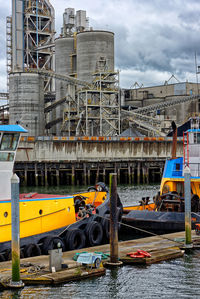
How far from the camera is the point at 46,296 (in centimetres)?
1595

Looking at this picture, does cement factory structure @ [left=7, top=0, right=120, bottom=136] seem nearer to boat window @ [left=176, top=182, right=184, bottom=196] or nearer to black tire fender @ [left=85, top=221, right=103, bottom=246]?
boat window @ [left=176, top=182, right=184, bottom=196]

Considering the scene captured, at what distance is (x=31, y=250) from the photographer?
795 inches

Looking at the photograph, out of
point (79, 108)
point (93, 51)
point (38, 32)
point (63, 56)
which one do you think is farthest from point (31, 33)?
point (79, 108)

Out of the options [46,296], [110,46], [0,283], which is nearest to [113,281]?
[46,296]

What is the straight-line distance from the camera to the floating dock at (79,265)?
16656mm

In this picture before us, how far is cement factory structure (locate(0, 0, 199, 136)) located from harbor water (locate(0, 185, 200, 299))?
58156 mm

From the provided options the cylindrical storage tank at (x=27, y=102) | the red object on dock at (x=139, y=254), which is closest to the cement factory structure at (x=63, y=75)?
the cylindrical storage tank at (x=27, y=102)

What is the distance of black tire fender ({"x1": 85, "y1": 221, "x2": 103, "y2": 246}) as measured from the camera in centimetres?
2348

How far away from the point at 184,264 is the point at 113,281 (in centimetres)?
366

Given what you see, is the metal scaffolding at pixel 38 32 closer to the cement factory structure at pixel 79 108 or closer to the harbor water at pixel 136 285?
the cement factory structure at pixel 79 108

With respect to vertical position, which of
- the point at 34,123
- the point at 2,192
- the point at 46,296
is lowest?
the point at 46,296

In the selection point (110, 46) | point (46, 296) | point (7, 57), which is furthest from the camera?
point (7, 57)

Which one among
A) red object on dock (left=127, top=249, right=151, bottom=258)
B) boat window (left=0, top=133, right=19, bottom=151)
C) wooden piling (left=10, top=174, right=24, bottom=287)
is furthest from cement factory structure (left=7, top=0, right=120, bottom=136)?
wooden piling (left=10, top=174, right=24, bottom=287)

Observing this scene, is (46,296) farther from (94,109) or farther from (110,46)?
(110,46)
